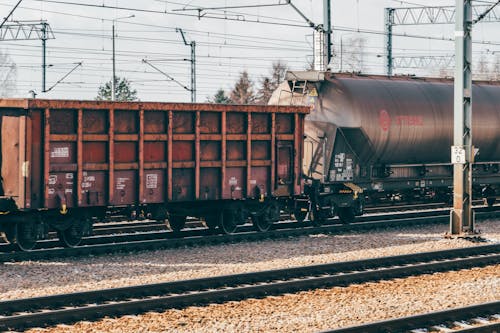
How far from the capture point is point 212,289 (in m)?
14.3

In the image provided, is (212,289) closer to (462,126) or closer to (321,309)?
(321,309)

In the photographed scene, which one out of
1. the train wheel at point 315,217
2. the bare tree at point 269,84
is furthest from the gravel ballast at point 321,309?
the bare tree at point 269,84

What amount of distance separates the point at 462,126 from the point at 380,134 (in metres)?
3.32

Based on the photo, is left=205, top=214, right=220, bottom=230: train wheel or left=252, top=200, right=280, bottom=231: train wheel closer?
left=205, top=214, right=220, bottom=230: train wheel

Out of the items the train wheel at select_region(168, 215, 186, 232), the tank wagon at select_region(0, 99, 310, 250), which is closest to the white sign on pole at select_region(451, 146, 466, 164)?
the tank wagon at select_region(0, 99, 310, 250)

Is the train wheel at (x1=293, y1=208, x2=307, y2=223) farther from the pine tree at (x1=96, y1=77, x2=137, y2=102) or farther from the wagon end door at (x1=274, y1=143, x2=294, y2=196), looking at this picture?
the pine tree at (x1=96, y1=77, x2=137, y2=102)

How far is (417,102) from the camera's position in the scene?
2481 cm

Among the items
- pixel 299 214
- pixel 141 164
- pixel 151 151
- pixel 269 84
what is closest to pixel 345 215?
pixel 299 214

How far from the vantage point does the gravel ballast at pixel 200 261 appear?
15.0 meters

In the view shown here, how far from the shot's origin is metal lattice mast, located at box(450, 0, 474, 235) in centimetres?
2072

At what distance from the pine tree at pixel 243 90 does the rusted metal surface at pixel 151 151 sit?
230ft

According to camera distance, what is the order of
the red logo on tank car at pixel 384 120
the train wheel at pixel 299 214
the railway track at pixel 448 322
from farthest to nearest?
the red logo on tank car at pixel 384 120 → the train wheel at pixel 299 214 → the railway track at pixel 448 322

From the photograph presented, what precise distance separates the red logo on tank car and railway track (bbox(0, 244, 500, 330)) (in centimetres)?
643

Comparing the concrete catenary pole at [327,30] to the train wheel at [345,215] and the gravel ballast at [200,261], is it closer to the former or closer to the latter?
the train wheel at [345,215]
